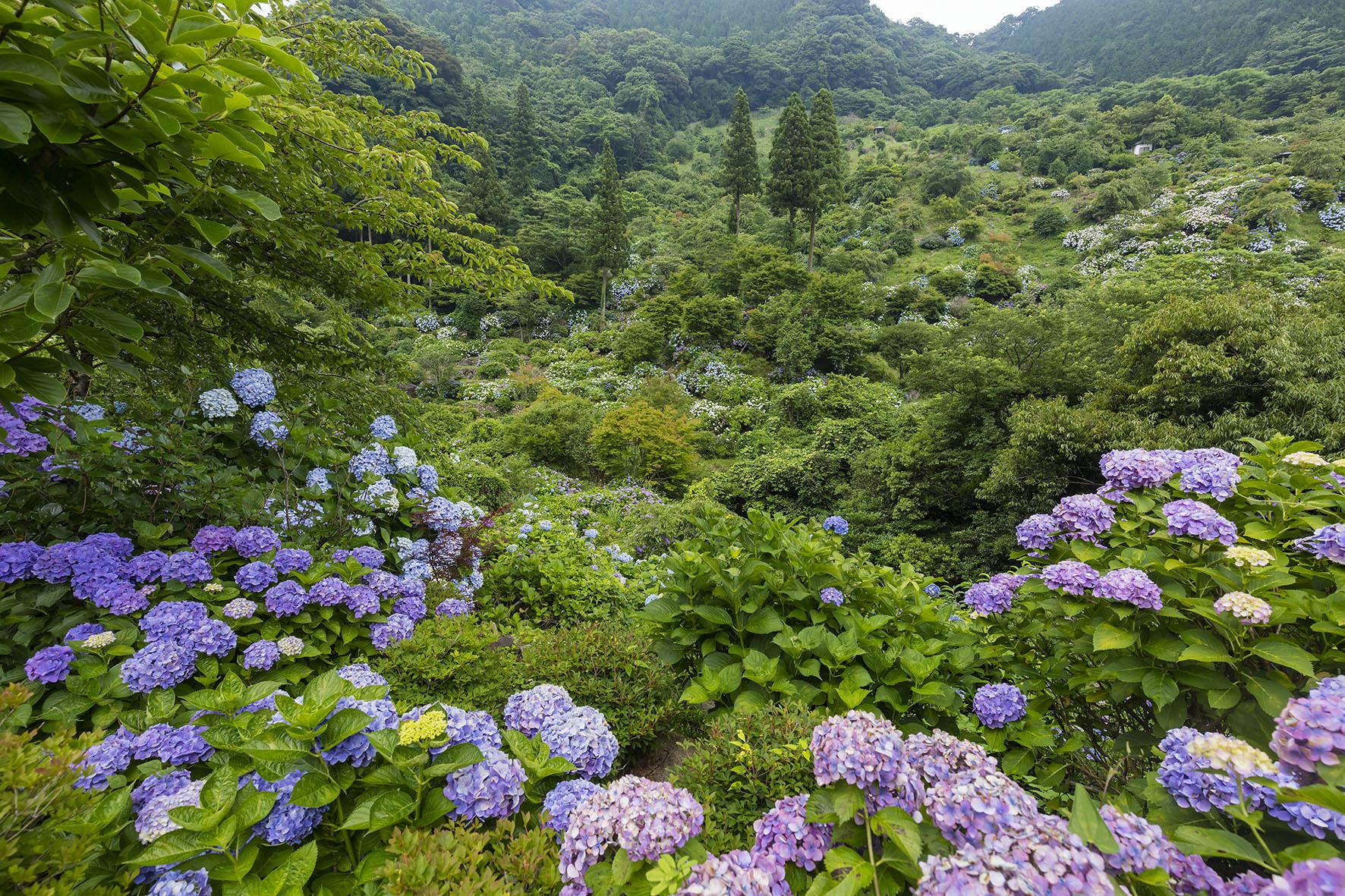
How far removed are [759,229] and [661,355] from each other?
14.1 m

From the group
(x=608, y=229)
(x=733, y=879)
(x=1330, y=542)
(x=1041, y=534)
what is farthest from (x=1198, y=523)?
(x=608, y=229)

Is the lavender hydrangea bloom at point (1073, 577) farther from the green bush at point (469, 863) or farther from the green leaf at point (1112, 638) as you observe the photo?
the green bush at point (469, 863)

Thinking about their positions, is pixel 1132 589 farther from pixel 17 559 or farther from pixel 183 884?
pixel 17 559

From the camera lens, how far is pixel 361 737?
124 centimetres

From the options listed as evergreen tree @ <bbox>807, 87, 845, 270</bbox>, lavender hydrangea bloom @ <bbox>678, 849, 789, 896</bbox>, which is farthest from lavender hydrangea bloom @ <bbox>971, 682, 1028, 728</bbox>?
evergreen tree @ <bbox>807, 87, 845, 270</bbox>

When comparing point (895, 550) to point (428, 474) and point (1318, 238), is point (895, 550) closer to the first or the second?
point (428, 474)

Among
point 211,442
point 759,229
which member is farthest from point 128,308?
point 759,229

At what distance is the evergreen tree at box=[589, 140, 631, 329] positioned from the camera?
23.4m

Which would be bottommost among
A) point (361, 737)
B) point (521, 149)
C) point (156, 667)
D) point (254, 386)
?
point (156, 667)

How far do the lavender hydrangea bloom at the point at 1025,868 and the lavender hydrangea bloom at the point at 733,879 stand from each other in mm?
257

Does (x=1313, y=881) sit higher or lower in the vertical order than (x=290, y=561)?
higher

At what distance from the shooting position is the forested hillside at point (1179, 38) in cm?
4288

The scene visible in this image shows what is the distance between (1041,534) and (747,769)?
1560 mm

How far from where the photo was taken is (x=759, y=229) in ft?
93.1
